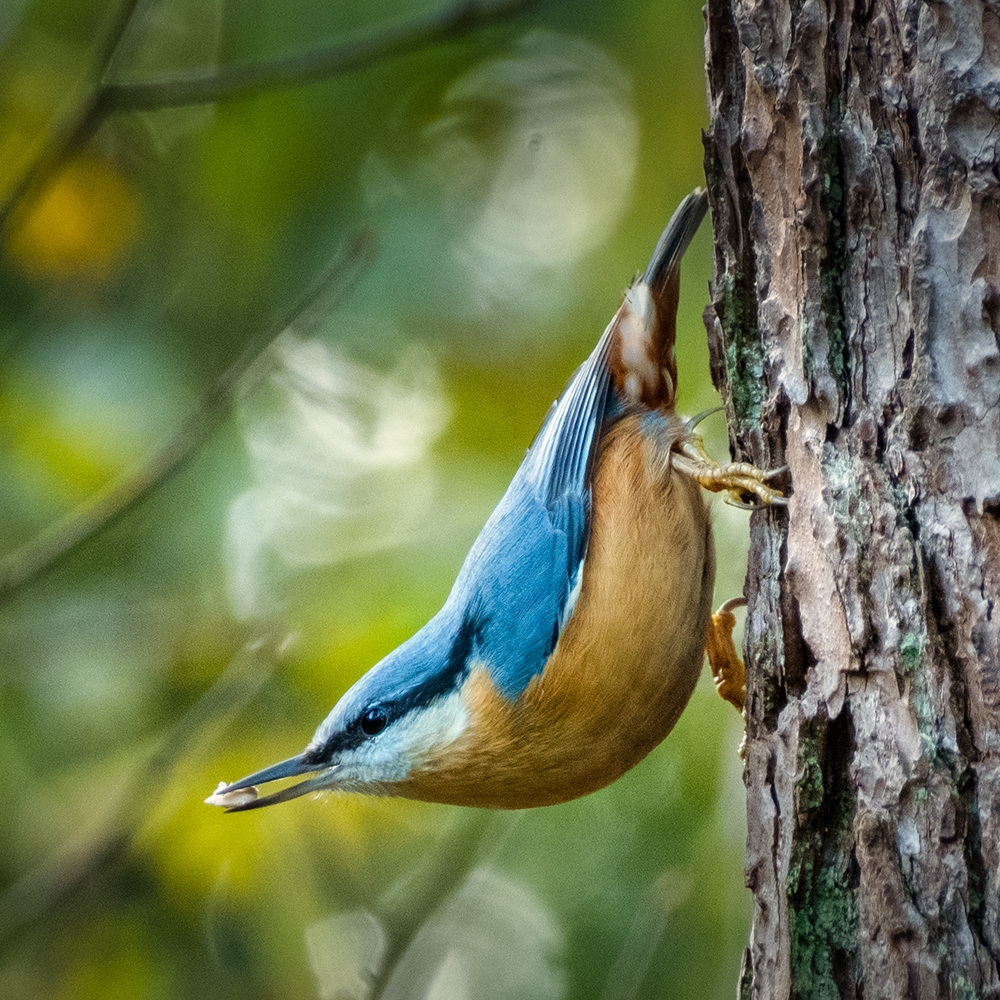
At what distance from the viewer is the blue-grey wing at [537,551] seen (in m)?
2.31

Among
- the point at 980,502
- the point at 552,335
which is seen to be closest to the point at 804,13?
the point at 980,502

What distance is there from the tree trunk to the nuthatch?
39 cm

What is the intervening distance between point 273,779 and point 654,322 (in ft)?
4.47

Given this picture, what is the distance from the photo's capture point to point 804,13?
1715 mm

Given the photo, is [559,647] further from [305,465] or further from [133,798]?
[305,465]

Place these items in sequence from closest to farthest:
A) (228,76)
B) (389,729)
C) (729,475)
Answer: (729,475) < (389,729) < (228,76)

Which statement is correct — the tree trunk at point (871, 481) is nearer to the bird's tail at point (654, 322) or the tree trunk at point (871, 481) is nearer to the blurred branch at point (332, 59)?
the bird's tail at point (654, 322)

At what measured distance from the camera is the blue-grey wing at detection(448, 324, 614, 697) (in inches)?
90.9

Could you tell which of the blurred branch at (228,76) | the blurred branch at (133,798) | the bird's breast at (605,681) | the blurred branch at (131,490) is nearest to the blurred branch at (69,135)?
→ the blurred branch at (228,76)

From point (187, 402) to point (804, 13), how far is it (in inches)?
96.5

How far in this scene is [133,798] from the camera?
9.04 feet

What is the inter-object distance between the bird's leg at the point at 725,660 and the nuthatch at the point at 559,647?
19 mm

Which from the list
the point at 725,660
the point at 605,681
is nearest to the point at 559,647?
the point at 605,681

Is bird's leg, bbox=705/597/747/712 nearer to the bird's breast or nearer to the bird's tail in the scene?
the bird's breast
